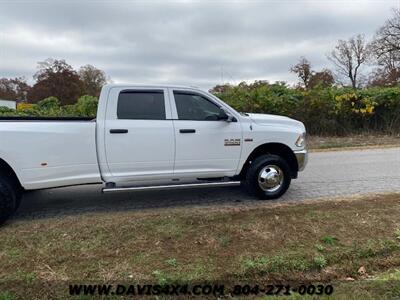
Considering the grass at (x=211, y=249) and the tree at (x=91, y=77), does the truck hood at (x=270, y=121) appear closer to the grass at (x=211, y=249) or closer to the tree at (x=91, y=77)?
the grass at (x=211, y=249)

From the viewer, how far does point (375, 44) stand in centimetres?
4669

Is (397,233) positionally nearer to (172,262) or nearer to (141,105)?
(172,262)

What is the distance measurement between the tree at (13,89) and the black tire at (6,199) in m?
66.1

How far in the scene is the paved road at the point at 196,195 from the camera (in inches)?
220

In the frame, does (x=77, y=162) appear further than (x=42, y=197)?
No

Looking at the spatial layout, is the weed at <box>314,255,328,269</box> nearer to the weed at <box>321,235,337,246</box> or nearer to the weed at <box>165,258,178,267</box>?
the weed at <box>321,235,337,246</box>

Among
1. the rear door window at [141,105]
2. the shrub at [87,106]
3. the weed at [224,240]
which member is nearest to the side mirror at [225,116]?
the rear door window at [141,105]

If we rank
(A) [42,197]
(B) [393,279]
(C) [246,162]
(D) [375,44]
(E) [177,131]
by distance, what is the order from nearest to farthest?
(B) [393,279] → (E) [177,131] → (C) [246,162] → (A) [42,197] → (D) [375,44]

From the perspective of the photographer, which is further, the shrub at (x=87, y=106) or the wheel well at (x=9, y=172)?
the shrub at (x=87, y=106)

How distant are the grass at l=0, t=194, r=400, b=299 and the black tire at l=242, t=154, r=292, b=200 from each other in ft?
1.95

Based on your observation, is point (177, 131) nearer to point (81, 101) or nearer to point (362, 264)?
point (362, 264)

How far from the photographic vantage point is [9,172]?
15.6ft

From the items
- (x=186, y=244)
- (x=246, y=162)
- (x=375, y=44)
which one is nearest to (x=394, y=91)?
(x=246, y=162)

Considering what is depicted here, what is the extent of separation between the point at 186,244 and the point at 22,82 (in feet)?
244
